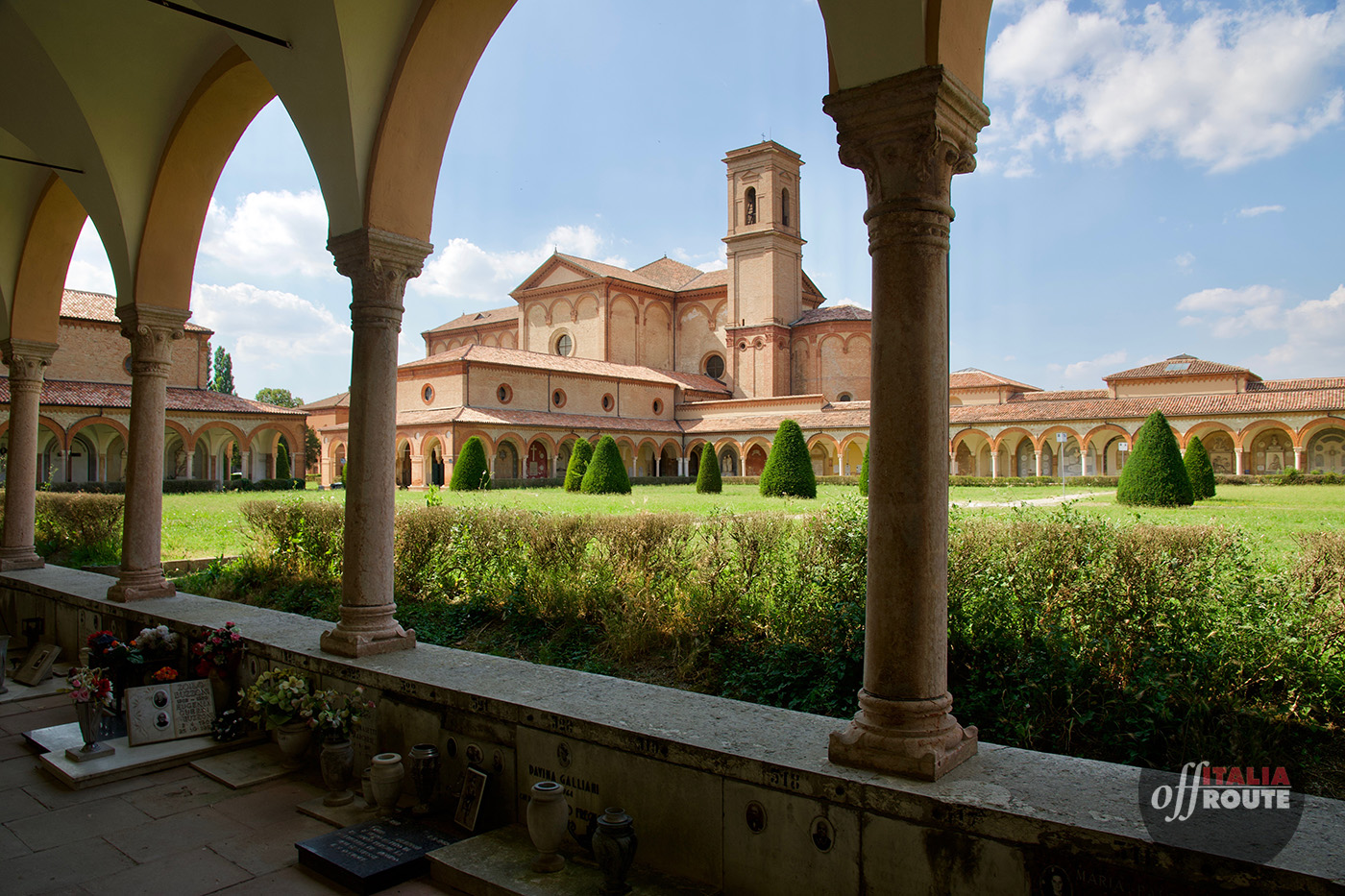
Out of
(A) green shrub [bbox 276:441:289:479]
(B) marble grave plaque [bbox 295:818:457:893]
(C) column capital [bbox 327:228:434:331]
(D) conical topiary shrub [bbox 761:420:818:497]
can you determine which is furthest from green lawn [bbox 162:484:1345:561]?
(A) green shrub [bbox 276:441:289:479]

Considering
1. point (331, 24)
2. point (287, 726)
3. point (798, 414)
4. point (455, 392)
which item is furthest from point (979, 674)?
point (798, 414)

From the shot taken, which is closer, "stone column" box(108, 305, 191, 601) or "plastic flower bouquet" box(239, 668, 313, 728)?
"plastic flower bouquet" box(239, 668, 313, 728)

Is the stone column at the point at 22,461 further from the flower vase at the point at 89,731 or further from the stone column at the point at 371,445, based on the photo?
the stone column at the point at 371,445

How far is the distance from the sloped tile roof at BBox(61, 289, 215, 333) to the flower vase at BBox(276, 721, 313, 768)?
28.4 m

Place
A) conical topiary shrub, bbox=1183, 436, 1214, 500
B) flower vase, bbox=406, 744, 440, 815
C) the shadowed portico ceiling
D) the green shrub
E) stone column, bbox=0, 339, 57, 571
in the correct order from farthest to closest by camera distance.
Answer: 1. the green shrub
2. conical topiary shrub, bbox=1183, 436, 1214, 500
3. stone column, bbox=0, 339, 57, 571
4. flower vase, bbox=406, 744, 440, 815
5. the shadowed portico ceiling

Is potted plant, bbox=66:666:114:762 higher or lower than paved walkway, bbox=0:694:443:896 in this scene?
higher

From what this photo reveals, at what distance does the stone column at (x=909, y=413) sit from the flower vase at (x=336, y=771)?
242cm

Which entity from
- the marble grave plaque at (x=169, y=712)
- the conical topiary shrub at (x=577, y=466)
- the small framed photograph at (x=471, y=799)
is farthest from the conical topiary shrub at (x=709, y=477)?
the small framed photograph at (x=471, y=799)

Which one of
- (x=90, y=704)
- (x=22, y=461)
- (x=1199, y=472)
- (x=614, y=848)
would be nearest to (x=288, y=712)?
(x=90, y=704)

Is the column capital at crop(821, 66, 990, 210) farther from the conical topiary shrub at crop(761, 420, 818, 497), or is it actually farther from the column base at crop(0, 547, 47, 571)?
the conical topiary shrub at crop(761, 420, 818, 497)

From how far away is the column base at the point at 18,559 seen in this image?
7848 millimetres

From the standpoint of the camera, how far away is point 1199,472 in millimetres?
18594

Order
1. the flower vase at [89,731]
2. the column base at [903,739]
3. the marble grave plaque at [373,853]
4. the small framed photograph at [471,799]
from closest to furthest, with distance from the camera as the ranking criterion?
the column base at [903,739] → the marble grave plaque at [373,853] → the small framed photograph at [471,799] → the flower vase at [89,731]

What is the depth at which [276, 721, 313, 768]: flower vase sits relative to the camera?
406 centimetres
